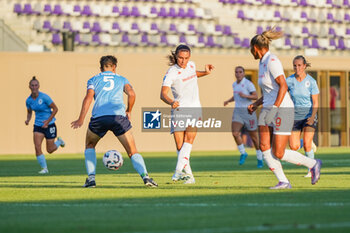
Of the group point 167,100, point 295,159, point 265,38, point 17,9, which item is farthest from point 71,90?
point 265,38

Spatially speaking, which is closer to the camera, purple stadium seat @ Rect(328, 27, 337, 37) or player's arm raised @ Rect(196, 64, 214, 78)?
player's arm raised @ Rect(196, 64, 214, 78)

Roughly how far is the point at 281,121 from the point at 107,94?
2.47 m

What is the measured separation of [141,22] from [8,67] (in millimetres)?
7896

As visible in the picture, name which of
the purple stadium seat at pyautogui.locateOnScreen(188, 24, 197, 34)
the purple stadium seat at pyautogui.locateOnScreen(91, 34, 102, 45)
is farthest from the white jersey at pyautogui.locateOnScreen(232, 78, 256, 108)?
the purple stadium seat at pyautogui.locateOnScreen(188, 24, 197, 34)

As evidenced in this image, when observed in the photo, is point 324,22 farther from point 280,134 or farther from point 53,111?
point 280,134

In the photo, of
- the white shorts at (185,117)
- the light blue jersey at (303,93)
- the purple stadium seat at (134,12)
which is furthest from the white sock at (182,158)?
the purple stadium seat at (134,12)

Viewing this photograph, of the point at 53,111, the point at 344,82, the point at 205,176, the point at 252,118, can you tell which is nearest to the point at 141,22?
the point at 344,82

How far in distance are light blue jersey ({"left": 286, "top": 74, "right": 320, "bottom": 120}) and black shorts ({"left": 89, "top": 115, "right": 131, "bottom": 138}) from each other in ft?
13.3

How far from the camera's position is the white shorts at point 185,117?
38.0ft

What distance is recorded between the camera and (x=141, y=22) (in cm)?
3391

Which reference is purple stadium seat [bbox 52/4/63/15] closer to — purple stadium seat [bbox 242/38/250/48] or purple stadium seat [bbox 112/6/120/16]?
purple stadium seat [bbox 112/6/120/16]

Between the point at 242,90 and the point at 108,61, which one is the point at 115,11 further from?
the point at 108,61

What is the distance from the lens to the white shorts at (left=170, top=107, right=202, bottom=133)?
38.0 feet

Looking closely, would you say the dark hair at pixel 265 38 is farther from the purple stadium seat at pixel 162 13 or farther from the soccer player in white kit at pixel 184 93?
the purple stadium seat at pixel 162 13
